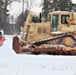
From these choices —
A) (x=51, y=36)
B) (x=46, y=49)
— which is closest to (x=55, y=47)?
(x=46, y=49)

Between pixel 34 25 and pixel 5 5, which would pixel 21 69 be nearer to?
pixel 34 25

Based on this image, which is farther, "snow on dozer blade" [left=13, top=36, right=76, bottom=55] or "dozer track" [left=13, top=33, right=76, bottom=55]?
"dozer track" [left=13, top=33, right=76, bottom=55]

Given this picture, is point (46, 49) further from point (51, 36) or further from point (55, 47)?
point (51, 36)

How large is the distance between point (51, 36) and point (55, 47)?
1.28 meters

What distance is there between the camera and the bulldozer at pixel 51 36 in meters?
19.6

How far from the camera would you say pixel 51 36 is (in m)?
20.7

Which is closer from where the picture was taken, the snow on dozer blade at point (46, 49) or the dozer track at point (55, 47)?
the snow on dozer blade at point (46, 49)

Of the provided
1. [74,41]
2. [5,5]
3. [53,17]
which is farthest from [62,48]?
[5,5]

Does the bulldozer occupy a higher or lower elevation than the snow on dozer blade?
higher

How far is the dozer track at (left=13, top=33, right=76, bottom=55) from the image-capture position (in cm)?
1952

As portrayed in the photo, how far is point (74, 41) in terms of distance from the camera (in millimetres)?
19766

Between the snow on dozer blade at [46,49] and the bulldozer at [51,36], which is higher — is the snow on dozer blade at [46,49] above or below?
below

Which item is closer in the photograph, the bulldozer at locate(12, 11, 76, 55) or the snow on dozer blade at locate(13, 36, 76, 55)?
the snow on dozer blade at locate(13, 36, 76, 55)

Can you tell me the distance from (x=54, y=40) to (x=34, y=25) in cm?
171
